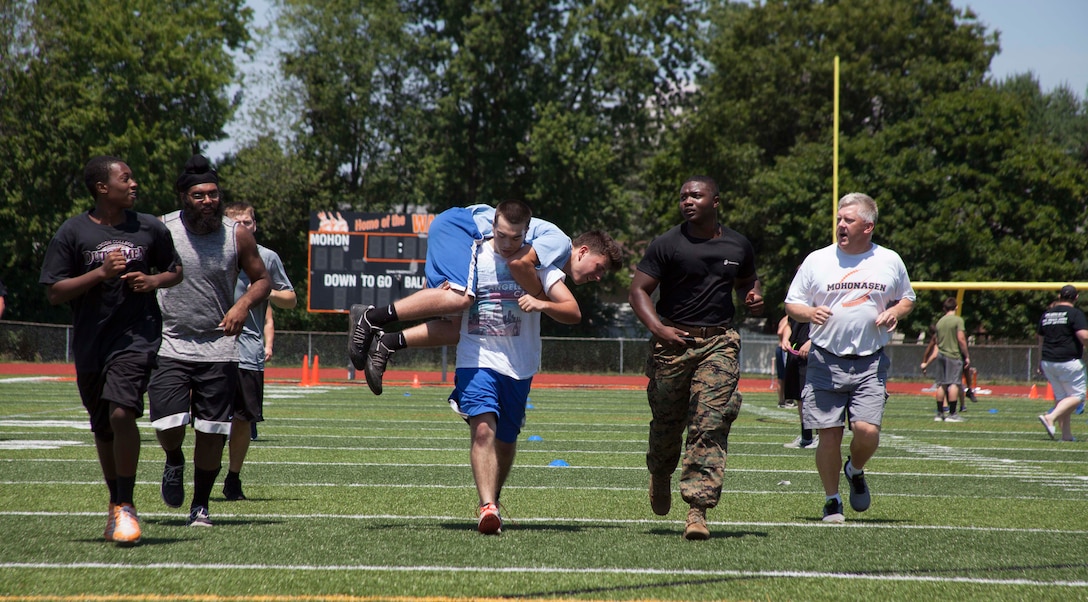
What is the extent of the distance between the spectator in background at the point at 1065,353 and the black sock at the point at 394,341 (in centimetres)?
1010

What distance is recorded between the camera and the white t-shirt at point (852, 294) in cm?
696

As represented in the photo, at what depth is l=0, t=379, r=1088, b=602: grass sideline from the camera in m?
4.78

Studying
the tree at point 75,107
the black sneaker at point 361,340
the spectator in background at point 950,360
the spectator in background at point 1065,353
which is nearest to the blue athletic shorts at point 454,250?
the black sneaker at point 361,340

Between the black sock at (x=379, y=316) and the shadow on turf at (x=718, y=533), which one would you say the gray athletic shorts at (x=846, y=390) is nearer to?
the shadow on turf at (x=718, y=533)

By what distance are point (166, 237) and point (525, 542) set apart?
2429 millimetres

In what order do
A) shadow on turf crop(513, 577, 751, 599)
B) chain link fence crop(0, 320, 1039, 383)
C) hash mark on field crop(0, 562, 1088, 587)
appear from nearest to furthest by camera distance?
shadow on turf crop(513, 577, 751, 599)
hash mark on field crop(0, 562, 1088, 587)
chain link fence crop(0, 320, 1039, 383)

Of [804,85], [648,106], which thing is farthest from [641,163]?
[804,85]

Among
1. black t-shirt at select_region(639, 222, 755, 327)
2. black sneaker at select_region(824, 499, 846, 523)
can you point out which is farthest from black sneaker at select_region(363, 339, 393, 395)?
black sneaker at select_region(824, 499, 846, 523)

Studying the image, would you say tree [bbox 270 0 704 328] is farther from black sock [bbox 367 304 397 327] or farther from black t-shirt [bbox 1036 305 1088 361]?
black sock [bbox 367 304 397 327]

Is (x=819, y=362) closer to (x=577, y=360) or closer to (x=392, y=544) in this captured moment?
(x=392, y=544)

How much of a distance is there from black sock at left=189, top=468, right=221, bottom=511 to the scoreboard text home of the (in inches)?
830

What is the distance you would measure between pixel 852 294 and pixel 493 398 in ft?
7.67

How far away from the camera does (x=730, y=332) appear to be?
6422 mm

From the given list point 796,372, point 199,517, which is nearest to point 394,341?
point 199,517
